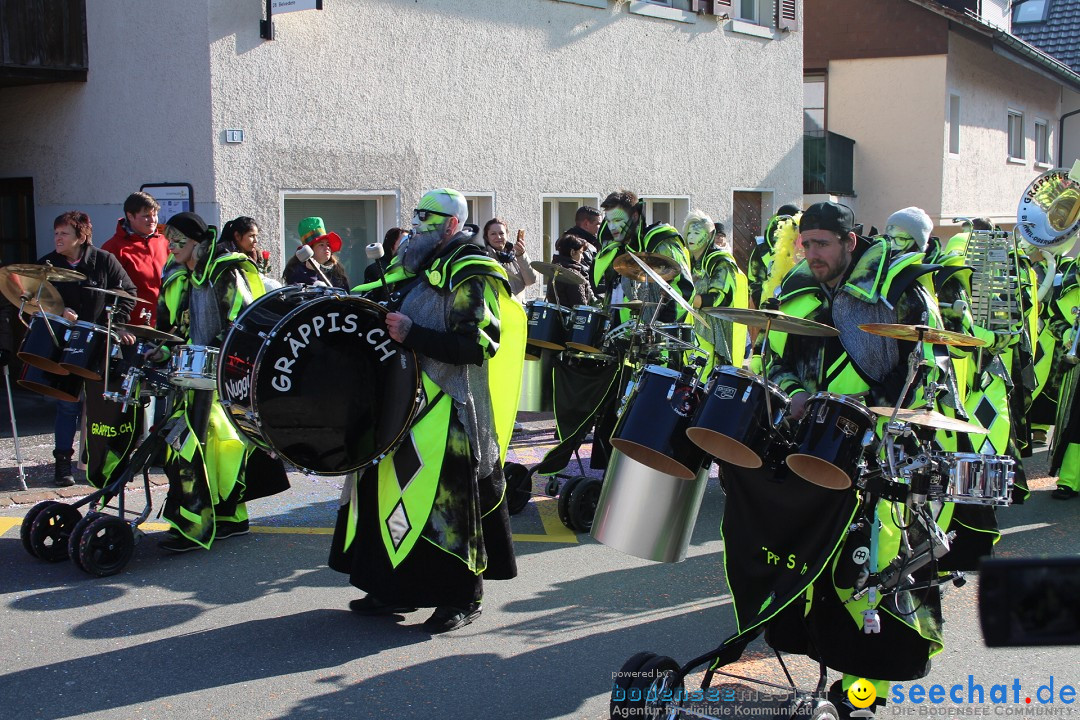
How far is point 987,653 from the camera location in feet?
16.3

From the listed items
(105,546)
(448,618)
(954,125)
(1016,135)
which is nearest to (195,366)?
(105,546)

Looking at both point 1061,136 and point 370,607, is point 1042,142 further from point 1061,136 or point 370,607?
point 370,607

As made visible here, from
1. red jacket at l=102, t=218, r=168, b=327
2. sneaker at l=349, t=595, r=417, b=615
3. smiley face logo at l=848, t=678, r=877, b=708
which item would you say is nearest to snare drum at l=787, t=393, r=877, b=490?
smiley face logo at l=848, t=678, r=877, b=708

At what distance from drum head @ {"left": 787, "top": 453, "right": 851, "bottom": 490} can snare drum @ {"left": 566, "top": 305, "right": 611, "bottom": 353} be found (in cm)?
332

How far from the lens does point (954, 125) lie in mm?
23172

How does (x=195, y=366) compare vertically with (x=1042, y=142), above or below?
below

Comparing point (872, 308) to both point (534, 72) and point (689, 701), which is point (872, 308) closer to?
point (689, 701)

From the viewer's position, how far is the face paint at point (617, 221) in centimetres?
738

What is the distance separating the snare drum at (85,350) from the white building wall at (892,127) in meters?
19.0

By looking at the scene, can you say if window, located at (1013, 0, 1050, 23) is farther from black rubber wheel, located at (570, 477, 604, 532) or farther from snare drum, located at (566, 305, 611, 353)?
black rubber wheel, located at (570, 477, 604, 532)

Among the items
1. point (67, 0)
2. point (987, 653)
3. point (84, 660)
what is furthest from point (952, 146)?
point (84, 660)

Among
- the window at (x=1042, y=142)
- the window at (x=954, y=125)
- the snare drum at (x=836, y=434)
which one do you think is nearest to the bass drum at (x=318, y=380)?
the snare drum at (x=836, y=434)

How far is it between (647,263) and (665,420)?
8.84ft

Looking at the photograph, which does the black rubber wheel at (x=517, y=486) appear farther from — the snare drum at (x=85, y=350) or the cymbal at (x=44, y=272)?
the cymbal at (x=44, y=272)
